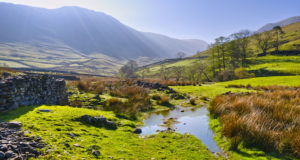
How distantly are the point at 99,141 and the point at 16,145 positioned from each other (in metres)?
3.11

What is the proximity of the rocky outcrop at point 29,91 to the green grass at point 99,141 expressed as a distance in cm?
78

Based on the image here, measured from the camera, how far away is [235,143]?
6.80 m

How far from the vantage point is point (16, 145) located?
14.1 feet

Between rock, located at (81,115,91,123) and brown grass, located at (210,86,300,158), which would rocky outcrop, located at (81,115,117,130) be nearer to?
rock, located at (81,115,91,123)

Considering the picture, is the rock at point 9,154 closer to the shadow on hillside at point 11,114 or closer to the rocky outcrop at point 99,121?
the shadow on hillside at point 11,114

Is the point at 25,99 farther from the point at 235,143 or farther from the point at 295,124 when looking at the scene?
the point at 295,124

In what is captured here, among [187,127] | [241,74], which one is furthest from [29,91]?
[241,74]

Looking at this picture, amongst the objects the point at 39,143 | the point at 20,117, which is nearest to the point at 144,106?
the point at 20,117

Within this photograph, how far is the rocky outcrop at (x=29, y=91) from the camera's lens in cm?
783

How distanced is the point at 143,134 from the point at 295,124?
7.38 metres

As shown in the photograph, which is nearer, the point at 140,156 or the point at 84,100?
the point at 140,156

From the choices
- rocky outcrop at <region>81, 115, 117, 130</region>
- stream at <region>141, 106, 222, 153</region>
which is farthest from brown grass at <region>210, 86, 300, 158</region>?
rocky outcrop at <region>81, 115, 117, 130</region>

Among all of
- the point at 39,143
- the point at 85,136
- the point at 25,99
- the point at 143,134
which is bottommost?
the point at 143,134

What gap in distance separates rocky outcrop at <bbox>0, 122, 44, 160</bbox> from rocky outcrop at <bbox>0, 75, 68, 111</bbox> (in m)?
3.13
